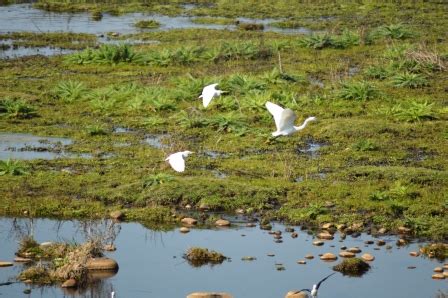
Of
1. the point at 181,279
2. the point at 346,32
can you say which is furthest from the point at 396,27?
the point at 181,279

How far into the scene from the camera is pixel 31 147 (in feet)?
63.4

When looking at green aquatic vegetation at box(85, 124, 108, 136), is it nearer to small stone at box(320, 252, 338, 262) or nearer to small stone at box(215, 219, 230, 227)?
small stone at box(215, 219, 230, 227)

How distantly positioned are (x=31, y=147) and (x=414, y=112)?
7.57m

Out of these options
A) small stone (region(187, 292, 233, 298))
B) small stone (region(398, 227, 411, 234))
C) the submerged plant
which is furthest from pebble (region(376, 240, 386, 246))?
the submerged plant

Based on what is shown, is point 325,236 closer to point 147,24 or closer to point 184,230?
point 184,230

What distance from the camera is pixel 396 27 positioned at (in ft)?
103

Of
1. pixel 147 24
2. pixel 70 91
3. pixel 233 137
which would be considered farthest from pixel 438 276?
pixel 147 24

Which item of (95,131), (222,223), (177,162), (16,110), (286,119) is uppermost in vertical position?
(286,119)

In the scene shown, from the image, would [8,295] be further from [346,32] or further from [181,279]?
[346,32]

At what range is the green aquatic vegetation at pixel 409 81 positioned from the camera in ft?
79.0

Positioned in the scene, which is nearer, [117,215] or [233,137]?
[117,215]

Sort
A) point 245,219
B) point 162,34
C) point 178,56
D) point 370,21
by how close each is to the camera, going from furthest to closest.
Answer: point 370,21 → point 162,34 → point 178,56 → point 245,219

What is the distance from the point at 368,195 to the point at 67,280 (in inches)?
207

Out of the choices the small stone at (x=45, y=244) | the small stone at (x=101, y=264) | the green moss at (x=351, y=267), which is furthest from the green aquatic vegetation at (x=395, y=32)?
the small stone at (x=101, y=264)
